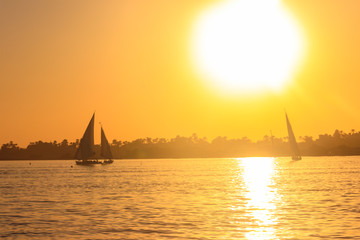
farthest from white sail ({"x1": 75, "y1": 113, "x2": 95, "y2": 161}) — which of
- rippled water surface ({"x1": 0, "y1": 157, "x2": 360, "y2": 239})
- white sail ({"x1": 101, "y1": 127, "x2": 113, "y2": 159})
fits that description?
rippled water surface ({"x1": 0, "y1": 157, "x2": 360, "y2": 239})

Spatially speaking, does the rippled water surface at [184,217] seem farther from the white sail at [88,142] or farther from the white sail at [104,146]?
the white sail at [104,146]

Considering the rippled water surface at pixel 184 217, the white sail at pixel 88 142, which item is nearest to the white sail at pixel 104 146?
the white sail at pixel 88 142

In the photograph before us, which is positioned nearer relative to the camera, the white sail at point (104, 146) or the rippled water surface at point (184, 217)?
the rippled water surface at point (184, 217)

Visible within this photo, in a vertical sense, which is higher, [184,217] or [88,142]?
[88,142]

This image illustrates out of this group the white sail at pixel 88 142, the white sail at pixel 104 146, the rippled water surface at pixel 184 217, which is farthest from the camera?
the white sail at pixel 104 146

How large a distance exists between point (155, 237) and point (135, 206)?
66.7ft

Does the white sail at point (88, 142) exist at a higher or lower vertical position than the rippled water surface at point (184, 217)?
higher

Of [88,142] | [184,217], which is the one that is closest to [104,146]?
[88,142]

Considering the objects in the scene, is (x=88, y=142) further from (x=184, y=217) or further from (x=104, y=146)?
(x=184, y=217)

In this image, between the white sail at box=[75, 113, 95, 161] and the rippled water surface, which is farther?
the white sail at box=[75, 113, 95, 161]

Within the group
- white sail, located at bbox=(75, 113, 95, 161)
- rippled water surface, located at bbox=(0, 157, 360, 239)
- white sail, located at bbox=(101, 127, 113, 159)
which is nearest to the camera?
rippled water surface, located at bbox=(0, 157, 360, 239)

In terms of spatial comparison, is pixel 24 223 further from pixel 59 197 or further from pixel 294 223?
pixel 59 197

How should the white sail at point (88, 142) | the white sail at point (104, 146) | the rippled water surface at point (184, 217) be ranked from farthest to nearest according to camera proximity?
the white sail at point (104, 146) < the white sail at point (88, 142) < the rippled water surface at point (184, 217)

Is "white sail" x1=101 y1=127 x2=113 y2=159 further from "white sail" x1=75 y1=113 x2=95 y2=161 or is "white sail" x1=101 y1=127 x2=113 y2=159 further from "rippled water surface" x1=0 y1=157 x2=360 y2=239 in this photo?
"rippled water surface" x1=0 y1=157 x2=360 y2=239
